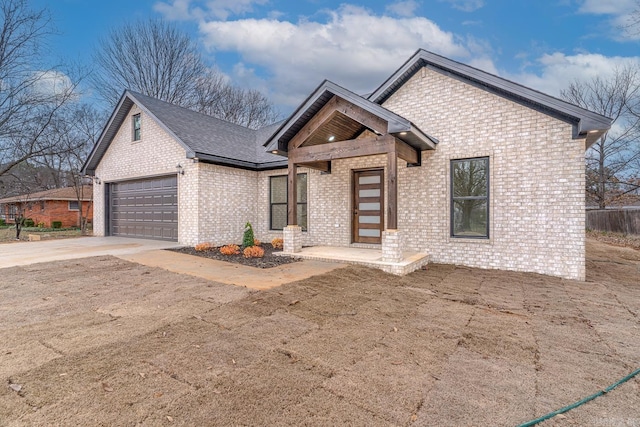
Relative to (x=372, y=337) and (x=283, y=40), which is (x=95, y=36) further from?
(x=372, y=337)

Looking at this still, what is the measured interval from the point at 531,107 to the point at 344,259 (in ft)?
17.7

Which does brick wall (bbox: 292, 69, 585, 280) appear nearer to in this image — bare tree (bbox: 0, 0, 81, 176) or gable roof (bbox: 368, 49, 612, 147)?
gable roof (bbox: 368, 49, 612, 147)

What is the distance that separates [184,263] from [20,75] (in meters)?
13.3

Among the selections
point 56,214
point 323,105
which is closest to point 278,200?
point 323,105

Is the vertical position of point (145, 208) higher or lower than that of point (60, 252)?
higher

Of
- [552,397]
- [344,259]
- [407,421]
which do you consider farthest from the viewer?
[344,259]

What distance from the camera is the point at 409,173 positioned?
840 centimetres

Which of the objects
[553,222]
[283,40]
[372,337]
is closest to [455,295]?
[372,337]

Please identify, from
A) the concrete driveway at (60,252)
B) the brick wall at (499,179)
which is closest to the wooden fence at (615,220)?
the brick wall at (499,179)

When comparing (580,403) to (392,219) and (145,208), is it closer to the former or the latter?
(392,219)

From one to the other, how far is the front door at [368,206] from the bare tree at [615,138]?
18.0 metres

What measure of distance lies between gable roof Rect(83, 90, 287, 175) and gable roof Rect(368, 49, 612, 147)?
15.1 ft

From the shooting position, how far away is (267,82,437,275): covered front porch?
6.70m

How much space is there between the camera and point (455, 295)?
5.29 meters
